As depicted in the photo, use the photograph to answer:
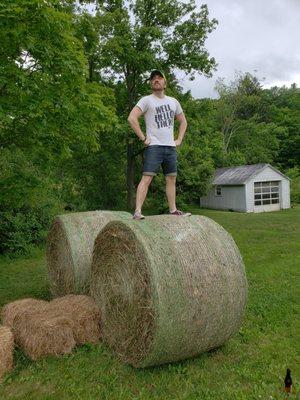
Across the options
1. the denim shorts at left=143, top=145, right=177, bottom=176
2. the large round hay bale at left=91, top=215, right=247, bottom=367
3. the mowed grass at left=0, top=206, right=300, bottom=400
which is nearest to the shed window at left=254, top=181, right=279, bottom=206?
the mowed grass at left=0, top=206, right=300, bottom=400

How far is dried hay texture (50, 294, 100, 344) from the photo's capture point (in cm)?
526

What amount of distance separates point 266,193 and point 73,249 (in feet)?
85.0

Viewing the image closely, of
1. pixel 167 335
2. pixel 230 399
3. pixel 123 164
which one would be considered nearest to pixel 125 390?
pixel 167 335

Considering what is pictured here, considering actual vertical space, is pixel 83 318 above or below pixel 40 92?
below

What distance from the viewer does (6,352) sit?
4723mm

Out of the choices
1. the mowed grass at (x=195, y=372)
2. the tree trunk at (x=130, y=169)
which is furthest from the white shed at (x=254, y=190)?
the mowed grass at (x=195, y=372)

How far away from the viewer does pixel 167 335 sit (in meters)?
4.45

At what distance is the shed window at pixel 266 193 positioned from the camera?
99.3 feet

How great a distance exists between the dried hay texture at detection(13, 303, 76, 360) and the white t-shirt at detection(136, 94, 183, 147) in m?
2.55

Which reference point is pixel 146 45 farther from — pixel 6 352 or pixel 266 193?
pixel 6 352

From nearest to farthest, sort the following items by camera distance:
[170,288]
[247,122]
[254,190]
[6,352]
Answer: [170,288], [6,352], [254,190], [247,122]

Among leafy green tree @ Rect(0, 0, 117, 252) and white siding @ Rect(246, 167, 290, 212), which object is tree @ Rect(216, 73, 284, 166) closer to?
white siding @ Rect(246, 167, 290, 212)

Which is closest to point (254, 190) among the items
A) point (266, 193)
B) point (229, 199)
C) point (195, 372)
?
point (266, 193)

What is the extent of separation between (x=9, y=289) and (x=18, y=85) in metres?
4.25
